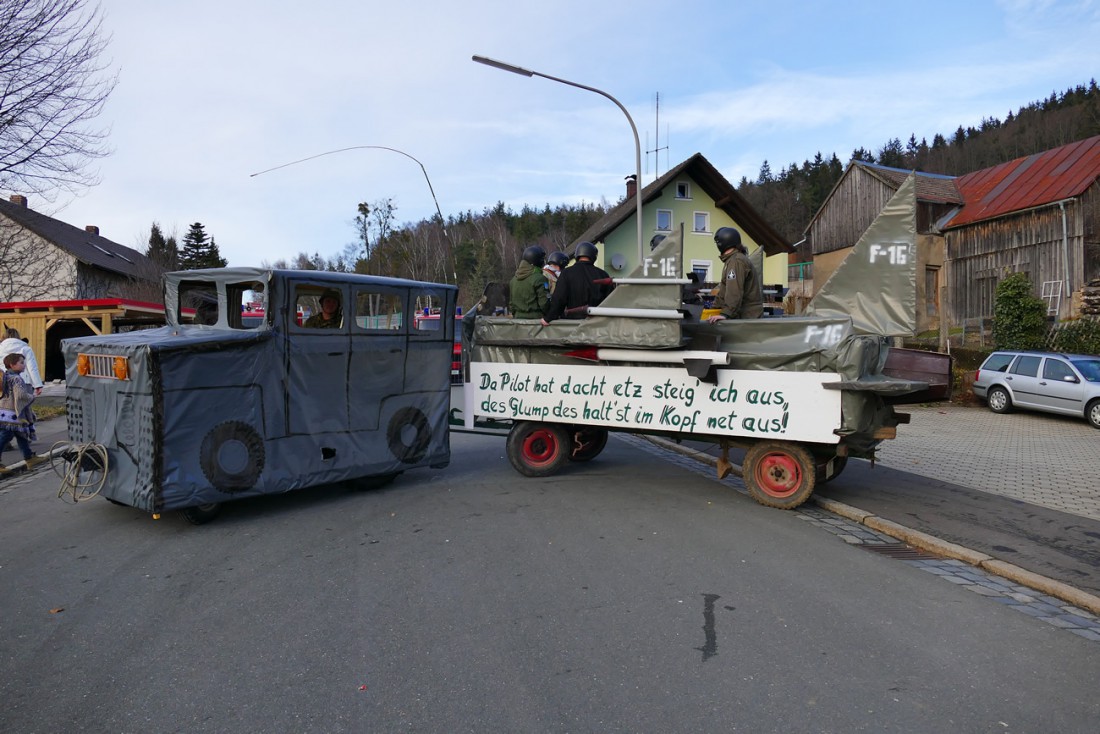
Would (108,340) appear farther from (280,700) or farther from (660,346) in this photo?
(660,346)

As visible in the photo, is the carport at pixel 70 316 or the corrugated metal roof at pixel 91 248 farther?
the corrugated metal roof at pixel 91 248

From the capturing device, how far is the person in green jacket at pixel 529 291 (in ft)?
29.0

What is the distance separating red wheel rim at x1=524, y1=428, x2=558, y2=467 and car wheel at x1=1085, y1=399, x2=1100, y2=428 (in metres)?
13.1

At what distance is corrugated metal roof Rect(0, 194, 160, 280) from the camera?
38.3 m

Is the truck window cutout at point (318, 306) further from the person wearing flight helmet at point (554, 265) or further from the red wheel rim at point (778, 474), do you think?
the red wheel rim at point (778, 474)

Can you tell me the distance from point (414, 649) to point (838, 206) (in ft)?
140

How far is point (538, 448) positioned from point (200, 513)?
3.74 m

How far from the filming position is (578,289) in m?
8.57

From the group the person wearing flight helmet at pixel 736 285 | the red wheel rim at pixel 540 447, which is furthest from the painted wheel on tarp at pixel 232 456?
the person wearing flight helmet at pixel 736 285

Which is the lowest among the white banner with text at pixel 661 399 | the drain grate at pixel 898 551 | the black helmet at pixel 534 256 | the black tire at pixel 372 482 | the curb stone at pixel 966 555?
the drain grate at pixel 898 551

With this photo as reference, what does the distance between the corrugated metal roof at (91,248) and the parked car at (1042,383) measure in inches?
1590

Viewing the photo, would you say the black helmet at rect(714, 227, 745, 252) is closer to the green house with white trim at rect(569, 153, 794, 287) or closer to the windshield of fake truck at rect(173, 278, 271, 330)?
the windshield of fake truck at rect(173, 278, 271, 330)

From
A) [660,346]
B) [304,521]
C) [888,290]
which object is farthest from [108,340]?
[888,290]

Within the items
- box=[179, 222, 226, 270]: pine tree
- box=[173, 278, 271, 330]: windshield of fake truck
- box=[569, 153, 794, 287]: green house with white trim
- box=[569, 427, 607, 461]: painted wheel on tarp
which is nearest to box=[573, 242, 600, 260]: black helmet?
box=[569, 427, 607, 461]: painted wheel on tarp
